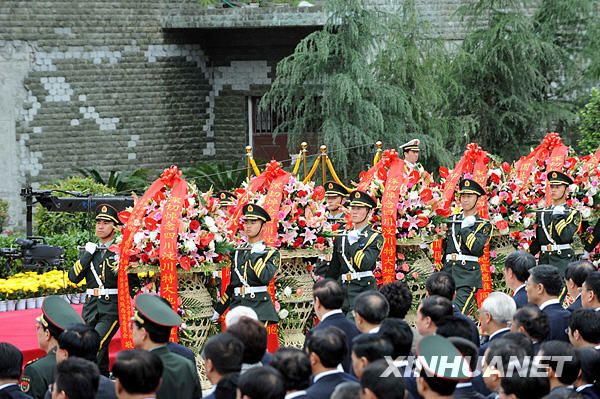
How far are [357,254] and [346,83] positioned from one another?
9.13 meters

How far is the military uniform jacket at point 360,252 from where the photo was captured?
1031cm

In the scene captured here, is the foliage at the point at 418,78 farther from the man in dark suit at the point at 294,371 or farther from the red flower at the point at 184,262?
the man in dark suit at the point at 294,371

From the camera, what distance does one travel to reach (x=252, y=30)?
72.2 ft

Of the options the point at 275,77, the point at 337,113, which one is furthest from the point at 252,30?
the point at 337,113

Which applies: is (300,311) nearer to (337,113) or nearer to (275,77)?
(337,113)

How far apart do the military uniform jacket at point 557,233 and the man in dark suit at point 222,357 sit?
22.2 ft

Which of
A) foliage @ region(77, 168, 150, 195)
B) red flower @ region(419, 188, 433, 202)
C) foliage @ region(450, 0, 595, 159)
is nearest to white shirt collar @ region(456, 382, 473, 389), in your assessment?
red flower @ region(419, 188, 433, 202)

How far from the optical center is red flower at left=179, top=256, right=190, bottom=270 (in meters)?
9.63

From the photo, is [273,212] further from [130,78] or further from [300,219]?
[130,78]

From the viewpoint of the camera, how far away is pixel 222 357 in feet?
19.1

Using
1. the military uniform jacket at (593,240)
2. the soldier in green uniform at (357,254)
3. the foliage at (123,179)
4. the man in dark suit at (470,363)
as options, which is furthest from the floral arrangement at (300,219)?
the foliage at (123,179)

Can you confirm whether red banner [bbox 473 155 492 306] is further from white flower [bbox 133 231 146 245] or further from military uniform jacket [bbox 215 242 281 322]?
white flower [bbox 133 231 146 245]

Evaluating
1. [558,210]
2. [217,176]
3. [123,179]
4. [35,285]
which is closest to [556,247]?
[558,210]

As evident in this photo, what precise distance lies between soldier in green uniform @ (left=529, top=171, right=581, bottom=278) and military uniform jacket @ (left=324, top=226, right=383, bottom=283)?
2501mm
